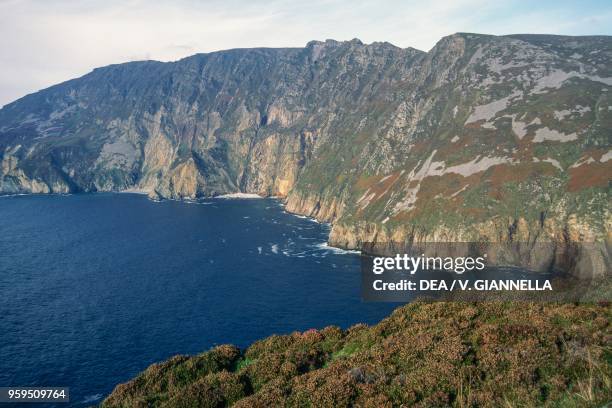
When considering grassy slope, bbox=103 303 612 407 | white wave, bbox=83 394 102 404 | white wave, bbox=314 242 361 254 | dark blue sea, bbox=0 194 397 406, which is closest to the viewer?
grassy slope, bbox=103 303 612 407

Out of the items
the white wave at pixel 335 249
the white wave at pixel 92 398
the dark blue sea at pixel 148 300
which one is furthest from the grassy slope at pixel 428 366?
the white wave at pixel 335 249

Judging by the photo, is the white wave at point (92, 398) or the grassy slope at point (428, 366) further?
the white wave at point (92, 398)

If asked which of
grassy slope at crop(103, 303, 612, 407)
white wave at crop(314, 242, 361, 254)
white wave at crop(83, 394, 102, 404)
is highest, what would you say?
grassy slope at crop(103, 303, 612, 407)

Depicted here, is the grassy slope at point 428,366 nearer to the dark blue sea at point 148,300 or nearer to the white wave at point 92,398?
the white wave at point 92,398

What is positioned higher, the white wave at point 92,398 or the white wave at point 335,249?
the white wave at point 335,249

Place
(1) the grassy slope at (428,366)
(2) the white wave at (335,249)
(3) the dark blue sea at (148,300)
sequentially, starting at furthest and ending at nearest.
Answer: (2) the white wave at (335,249), (3) the dark blue sea at (148,300), (1) the grassy slope at (428,366)

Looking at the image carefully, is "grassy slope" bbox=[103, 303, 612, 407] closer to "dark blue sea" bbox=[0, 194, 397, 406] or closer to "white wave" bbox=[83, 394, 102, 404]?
"white wave" bbox=[83, 394, 102, 404]

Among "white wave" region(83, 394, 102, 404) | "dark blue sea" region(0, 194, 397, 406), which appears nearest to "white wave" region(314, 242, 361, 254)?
"dark blue sea" region(0, 194, 397, 406)
